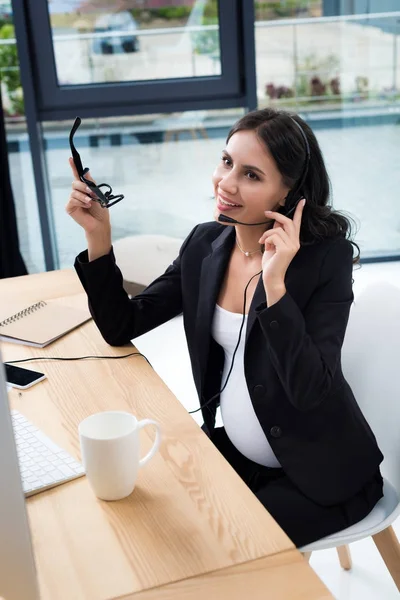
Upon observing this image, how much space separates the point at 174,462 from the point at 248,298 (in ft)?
1.42

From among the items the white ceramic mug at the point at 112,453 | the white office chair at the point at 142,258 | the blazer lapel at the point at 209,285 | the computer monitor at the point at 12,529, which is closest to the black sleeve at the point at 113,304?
the blazer lapel at the point at 209,285

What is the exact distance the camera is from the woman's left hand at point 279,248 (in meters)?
1.27

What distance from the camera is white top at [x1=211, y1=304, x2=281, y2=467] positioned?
1408mm

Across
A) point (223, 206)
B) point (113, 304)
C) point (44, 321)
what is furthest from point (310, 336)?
point (44, 321)

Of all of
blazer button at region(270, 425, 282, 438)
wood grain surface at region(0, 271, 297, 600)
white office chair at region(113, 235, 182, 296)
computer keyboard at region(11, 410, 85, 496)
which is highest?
computer keyboard at region(11, 410, 85, 496)

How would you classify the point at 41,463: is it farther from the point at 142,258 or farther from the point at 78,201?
the point at 142,258

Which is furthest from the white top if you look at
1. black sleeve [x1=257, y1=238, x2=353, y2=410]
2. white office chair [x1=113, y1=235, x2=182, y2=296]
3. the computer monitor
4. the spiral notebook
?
white office chair [x1=113, y1=235, x2=182, y2=296]

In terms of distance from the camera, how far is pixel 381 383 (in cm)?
142

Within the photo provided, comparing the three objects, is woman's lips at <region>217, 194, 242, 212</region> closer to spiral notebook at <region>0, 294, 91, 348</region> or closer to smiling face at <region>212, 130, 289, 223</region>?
smiling face at <region>212, 130, 289, 223</region>

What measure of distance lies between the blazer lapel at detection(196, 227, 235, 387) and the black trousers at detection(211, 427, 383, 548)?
245 mm

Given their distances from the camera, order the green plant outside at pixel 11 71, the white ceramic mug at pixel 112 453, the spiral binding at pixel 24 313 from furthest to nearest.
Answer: the green plant outside at pixel 11 71
the spiral binding at pixel 24 313
the white ceramic mug at pixel 112 453

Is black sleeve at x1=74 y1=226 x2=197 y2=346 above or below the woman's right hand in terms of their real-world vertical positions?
below

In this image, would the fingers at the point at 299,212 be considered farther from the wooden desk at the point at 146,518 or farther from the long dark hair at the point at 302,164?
the wooden desk at the point at 146,518

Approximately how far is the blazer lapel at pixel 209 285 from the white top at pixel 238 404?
0.02 metres
